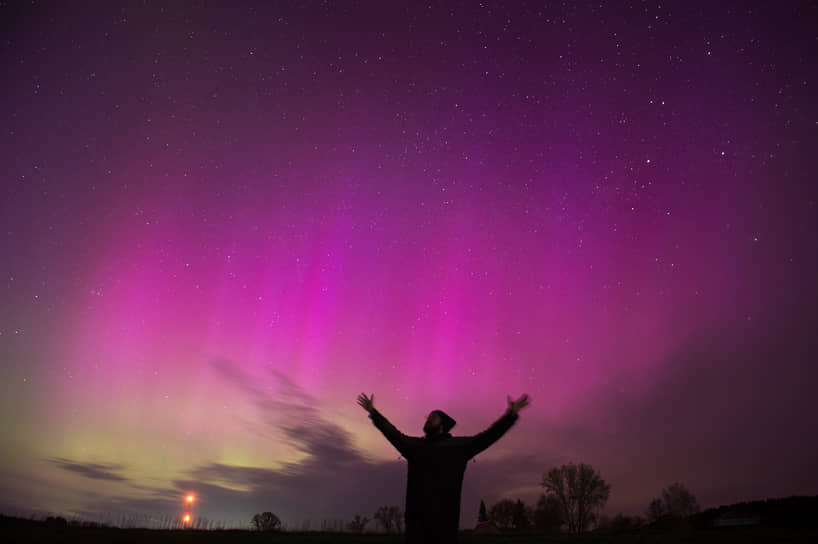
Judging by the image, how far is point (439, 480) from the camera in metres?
7.20

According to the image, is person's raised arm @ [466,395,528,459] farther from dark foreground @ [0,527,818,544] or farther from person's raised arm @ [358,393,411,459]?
dark foreground @ [0,527,818,544]

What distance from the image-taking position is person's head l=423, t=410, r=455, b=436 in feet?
24.4

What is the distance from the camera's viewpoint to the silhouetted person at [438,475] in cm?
715

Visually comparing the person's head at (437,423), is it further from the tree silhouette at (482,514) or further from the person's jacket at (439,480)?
the tree silhouette at (482,514)

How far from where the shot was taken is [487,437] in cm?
726

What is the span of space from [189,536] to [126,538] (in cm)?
280

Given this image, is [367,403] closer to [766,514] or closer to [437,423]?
[437,423]

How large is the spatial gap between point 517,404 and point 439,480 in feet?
4.92

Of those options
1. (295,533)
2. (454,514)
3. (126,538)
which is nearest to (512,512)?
(295,533)

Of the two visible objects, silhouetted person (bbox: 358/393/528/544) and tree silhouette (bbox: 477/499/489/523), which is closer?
silhouetted person (bbox: 358/393/528/544)

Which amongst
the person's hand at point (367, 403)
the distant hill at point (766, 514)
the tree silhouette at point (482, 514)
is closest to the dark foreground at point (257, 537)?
the distant hill at point (766, 514)

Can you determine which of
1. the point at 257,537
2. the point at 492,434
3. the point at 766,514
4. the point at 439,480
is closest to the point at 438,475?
the point at 439,480

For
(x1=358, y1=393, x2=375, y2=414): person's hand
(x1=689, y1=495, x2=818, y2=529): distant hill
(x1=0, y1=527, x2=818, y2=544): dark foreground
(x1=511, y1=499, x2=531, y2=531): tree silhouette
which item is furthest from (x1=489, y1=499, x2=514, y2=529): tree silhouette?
(x1=358, y1=393, x2=375, y2=414): person's hand

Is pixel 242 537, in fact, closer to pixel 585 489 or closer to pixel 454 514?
pixel 454 514
